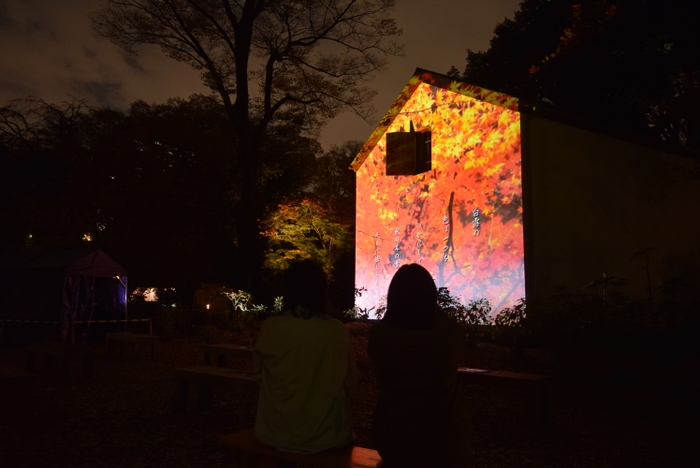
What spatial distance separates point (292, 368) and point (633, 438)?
3691 mm

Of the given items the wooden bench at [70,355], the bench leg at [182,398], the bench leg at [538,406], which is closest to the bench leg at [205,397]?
the bench leg at [182,398]

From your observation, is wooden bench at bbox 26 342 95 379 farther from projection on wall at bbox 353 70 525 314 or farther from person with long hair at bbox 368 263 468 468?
projection on wall at bbox 353 70 525 314

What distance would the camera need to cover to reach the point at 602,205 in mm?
11594

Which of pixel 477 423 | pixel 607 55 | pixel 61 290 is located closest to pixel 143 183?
pixel 61 290

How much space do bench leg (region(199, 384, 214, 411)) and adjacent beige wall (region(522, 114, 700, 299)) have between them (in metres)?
6.63

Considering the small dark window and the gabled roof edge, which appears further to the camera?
the small dark window

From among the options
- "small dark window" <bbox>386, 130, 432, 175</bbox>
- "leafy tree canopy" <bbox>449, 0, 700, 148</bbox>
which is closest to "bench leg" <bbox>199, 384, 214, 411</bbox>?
"small dark window" <bbox>386, 130, 432, 175</bbox>

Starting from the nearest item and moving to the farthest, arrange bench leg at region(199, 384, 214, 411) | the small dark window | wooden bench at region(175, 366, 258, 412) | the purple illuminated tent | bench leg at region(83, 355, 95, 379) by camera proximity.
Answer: wooden bench at region(175, 366, 258, 412) → bench leg at region(199, 384, 214, 411) → bench leg at region(83, 355, 95, 379) → the purple illuminated tent → the small dark window

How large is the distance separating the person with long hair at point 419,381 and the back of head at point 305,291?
0.43 meters

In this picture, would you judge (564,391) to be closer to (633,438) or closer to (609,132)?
(633,438)

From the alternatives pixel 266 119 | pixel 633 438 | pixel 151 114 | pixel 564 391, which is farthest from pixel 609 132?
pixel 151 114

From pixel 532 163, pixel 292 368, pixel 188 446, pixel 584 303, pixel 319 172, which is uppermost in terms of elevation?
pixel 319 172

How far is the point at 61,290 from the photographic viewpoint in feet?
37.3

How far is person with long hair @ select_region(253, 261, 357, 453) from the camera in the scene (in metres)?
2.99
